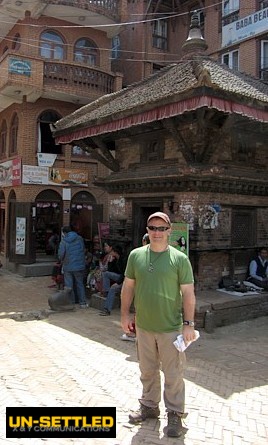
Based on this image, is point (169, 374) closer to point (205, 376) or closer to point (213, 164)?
point (205, 376)

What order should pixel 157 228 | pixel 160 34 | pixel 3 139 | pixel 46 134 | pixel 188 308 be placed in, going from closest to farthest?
pixel 188 308, pixel 157 228, pixel 46 134, pixel 3 139, pixel 160 34

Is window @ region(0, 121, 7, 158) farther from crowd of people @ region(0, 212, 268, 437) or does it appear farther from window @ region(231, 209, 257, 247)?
crowd of people @ region(0, 212, 268, 437)

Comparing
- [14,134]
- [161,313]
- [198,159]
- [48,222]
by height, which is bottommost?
[161,313]

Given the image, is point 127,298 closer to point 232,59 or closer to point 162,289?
point 162,289

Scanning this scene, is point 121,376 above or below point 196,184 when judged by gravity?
below

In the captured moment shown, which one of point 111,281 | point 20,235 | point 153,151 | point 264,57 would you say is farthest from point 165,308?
point 264,57

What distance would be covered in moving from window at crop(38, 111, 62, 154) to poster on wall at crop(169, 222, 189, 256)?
9.16 meters

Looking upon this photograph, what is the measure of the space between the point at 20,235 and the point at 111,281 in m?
7.14

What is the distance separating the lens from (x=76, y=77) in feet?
54.0

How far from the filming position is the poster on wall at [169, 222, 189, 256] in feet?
29.6

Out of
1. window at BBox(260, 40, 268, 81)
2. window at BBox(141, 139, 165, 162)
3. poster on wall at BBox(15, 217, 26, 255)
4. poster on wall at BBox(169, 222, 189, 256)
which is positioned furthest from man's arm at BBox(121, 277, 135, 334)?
window at BBox(260, 40, 268, 81)

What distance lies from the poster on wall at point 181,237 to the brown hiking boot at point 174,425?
16.9 feet

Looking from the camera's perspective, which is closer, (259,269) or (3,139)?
(259,269)

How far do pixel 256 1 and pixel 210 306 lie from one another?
1531 centimetres
